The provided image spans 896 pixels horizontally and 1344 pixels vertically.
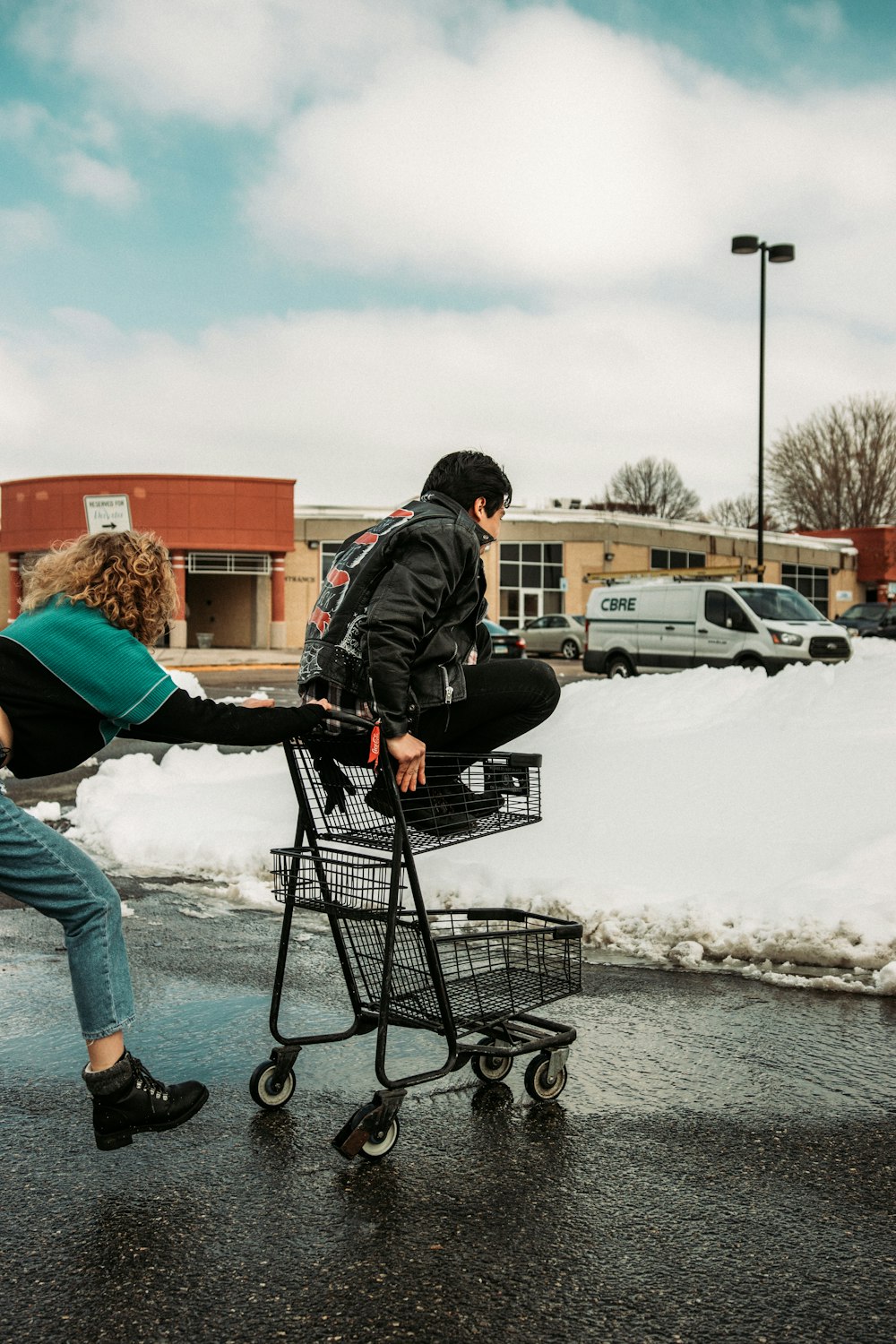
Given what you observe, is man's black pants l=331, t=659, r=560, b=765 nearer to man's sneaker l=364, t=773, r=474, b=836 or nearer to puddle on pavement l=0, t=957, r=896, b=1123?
man's sneaker l=364, t=773, r=474, b=836

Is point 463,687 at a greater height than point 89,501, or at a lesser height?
lesser

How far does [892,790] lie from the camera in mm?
7004

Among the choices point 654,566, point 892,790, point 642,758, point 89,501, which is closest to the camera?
point 892,790

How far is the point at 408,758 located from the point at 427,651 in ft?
1.18

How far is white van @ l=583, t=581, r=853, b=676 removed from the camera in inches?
878

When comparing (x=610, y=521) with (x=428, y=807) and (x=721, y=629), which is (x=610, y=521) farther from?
(x=428, y=807)

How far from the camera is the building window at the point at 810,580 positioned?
200ft

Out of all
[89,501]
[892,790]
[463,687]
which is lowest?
[892,790]

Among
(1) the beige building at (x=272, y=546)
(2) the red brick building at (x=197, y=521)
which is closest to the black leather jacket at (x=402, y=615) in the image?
(1) the beige building at (x=272, y=546)

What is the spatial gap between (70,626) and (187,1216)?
5.16ft

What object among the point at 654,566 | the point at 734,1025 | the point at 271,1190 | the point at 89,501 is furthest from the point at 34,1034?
the point at 654,566

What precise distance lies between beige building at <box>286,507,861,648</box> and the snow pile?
35434 millimetres

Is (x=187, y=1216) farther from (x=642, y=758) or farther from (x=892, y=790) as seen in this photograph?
(x=642, y=758)

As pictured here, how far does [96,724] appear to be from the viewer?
3.48 metres
